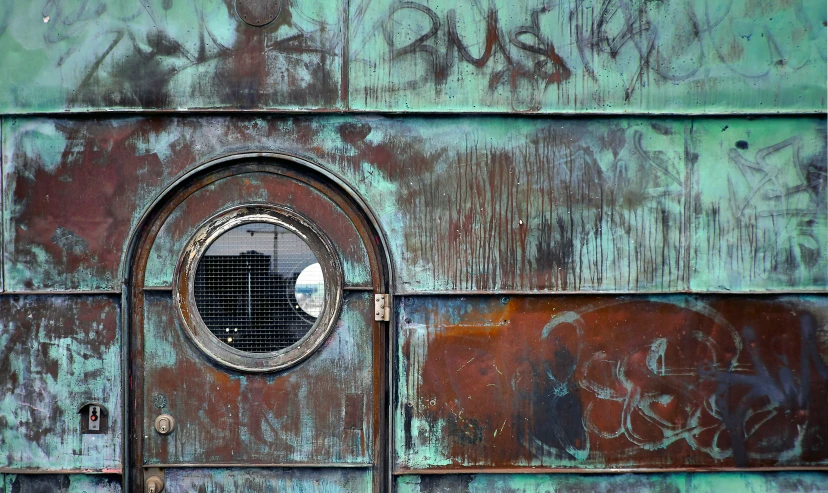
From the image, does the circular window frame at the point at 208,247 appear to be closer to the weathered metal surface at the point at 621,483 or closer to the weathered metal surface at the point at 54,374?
the weathered metal surface at the point at 54,374

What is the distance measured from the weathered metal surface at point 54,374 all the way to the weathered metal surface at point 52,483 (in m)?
0.05

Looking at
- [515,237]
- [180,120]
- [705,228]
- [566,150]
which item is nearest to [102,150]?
[180,120]

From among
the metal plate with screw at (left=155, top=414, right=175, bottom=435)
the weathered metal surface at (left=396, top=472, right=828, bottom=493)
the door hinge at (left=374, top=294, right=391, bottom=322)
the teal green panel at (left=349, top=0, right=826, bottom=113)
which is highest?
the teal green panel at (left=349, top=0, right=826, bottom=113)

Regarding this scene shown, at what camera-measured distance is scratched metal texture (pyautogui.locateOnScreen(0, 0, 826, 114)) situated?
350 cm

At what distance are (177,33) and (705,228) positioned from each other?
287 centimetres

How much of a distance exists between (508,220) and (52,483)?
2.70m

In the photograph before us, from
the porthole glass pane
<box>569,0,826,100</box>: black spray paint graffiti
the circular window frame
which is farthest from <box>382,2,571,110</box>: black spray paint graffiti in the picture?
the porthole glass pane

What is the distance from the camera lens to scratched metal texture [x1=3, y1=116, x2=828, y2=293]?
140 inches

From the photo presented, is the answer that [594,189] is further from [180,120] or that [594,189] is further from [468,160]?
[180,120]

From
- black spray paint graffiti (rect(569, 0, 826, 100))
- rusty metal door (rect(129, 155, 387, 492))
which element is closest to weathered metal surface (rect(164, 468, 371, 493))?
rusty metal door (rect(129, 155, 387, 492))

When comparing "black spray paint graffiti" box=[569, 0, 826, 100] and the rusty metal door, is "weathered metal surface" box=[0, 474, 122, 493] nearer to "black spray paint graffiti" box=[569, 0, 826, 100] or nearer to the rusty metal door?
the rusty metal door

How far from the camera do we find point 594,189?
11.7 ft

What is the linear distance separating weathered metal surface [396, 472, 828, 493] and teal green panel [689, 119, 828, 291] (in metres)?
0.99

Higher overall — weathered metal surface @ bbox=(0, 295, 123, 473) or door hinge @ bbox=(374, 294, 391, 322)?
door hinge @ bbox=(374, 294, 391, 322)
